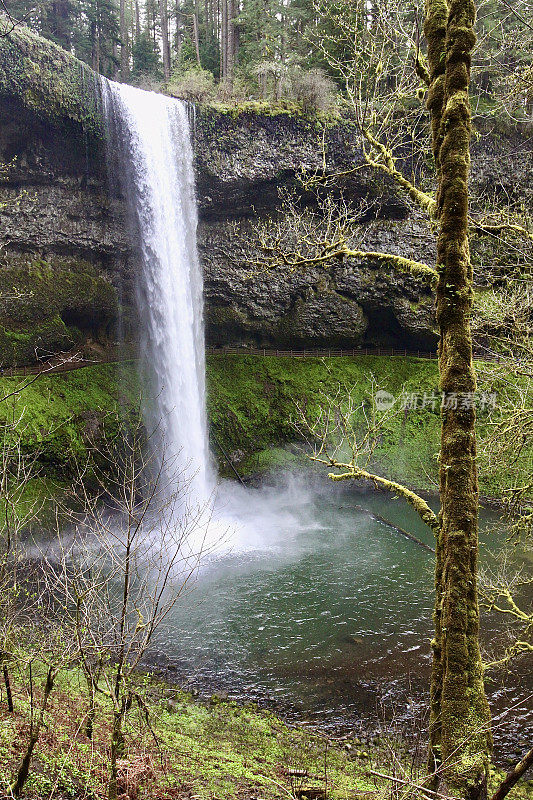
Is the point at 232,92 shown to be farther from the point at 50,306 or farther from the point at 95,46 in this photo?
the point at 50,306

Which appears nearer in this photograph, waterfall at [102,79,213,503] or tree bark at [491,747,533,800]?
tree bark at [491,747,533,800]

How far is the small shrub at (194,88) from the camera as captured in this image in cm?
1883

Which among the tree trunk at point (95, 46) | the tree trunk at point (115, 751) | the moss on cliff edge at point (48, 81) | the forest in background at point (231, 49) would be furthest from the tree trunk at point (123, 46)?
the tree trunk at point (115, 751)

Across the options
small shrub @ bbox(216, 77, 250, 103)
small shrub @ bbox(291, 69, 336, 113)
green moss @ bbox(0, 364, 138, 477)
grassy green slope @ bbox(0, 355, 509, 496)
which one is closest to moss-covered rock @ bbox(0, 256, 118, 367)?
green moss @ bbox(0, 364, 138, 477)

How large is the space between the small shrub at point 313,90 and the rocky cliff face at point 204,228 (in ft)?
2.57

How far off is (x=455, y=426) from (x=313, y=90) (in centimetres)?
1920

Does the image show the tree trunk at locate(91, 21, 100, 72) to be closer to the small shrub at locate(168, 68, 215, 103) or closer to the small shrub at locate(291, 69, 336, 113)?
the small shrub at locate(168, 68, 215, 103)

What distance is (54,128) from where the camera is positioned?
15727mm

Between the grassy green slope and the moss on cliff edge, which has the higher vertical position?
the moss on cliff edge

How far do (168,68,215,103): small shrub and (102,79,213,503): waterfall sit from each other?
162cm

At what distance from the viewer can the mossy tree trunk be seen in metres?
3.40

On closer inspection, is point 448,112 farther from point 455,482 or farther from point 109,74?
point 109,74

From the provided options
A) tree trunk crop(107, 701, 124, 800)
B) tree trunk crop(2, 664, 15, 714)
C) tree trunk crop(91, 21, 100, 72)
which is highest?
tree trunk crop(91, 21, 100, 72)

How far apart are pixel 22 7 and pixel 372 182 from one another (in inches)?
636
